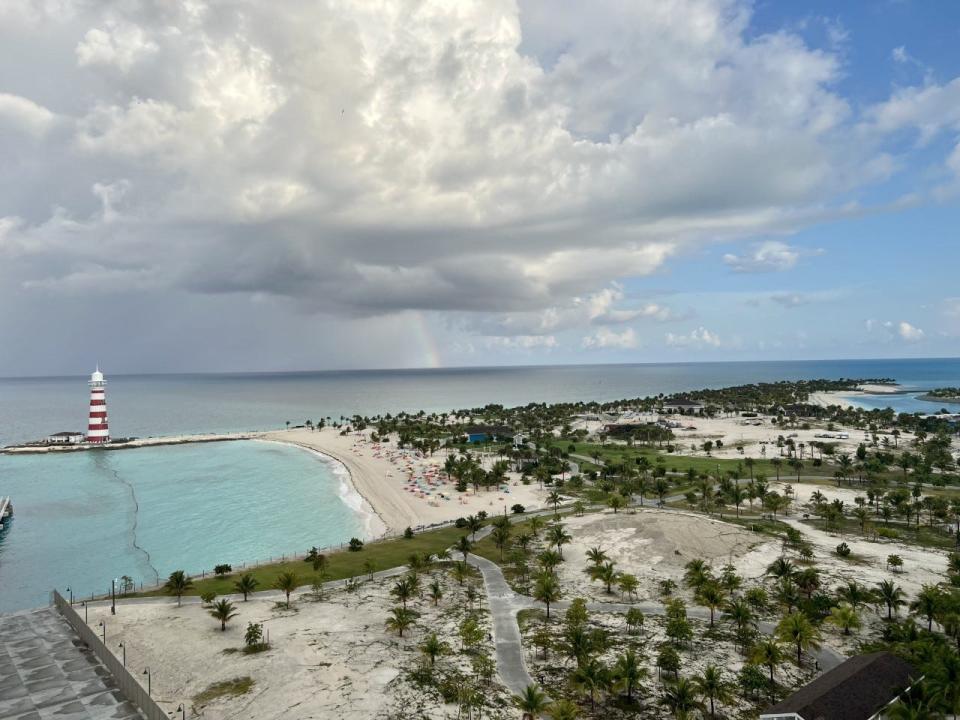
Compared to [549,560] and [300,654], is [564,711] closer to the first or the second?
[300,654]

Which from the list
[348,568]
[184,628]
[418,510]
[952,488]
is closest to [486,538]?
[348,568]

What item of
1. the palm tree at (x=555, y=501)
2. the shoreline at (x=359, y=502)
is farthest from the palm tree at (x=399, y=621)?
the palm tree at (x=555, y=501)

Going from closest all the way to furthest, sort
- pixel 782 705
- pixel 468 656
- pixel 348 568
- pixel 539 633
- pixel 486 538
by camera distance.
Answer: pixel 782 705, pixel 468 656, pixel 539 633, pixel 348 568, pixel 486 538

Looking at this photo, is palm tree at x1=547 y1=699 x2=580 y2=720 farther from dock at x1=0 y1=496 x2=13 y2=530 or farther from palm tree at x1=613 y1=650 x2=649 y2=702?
dock at x1=0 y1=496 x2=13 y2=530

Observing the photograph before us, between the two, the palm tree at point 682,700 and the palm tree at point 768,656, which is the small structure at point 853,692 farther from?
the palm tree at point 682,700

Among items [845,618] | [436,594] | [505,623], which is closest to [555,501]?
[436,594]

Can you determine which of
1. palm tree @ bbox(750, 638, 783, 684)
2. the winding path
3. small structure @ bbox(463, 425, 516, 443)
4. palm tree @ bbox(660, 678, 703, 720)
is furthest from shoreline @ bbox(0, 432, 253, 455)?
palm tree @ bbox(750, 638, 783, 684)

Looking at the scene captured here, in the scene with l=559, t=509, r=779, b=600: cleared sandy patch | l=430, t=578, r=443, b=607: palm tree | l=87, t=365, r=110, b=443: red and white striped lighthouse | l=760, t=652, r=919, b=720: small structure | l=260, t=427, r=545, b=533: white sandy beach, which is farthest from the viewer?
l=87, t=365, r=110, b=443: red and white striped lighthouse

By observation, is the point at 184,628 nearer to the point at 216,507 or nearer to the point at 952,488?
the point at 216,507
